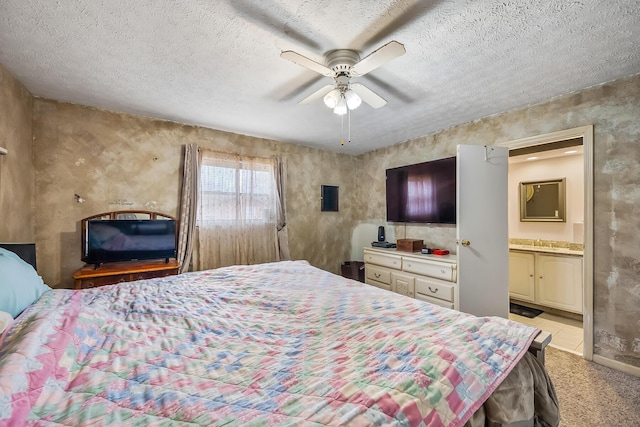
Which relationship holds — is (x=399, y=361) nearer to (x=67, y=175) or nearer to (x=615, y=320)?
(x=615, y=320)

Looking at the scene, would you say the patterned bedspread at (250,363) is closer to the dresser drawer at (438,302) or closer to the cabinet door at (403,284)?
A: the dresser drawer at (438,302)

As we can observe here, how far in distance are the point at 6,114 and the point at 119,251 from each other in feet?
4.69

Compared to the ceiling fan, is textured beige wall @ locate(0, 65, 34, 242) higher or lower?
lower

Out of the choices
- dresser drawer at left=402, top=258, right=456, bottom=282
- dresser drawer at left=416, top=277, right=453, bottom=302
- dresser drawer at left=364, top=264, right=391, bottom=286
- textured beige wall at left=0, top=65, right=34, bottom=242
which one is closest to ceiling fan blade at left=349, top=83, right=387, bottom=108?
dresser drawer at left=402, top=258, right=456, bottom=282

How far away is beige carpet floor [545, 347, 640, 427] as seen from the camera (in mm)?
1679

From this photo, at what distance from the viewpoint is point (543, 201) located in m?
3.91

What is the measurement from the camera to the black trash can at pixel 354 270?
4430 mm

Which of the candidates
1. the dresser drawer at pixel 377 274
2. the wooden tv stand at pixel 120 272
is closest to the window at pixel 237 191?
the wooden tv stand at pixel 120 272

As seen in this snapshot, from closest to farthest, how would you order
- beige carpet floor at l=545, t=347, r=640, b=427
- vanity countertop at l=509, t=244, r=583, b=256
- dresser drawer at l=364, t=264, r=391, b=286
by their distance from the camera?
beige carpet floor at l=545, t=347, r=640, b=427 → vanity countertop at l=509, t=244, r=583, b=256 → dresser drawer at l=364, t=264, r=391, b=286

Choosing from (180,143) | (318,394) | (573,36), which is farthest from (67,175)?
(573,36)

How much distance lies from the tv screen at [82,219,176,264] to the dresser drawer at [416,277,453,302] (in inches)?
119

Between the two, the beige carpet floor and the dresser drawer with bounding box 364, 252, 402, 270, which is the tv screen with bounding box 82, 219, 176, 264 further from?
the beige carpet floor

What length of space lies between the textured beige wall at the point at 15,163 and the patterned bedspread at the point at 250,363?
118 centimetres

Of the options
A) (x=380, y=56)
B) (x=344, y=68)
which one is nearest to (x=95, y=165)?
(x=344, y=68)
